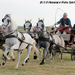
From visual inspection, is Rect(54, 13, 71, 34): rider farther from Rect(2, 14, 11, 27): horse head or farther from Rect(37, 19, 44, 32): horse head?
Rect(2, 14, 11, 27): horse head

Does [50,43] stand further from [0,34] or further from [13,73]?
[13,73]

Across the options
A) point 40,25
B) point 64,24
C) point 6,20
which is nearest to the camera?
point 6,20

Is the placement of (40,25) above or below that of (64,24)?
below

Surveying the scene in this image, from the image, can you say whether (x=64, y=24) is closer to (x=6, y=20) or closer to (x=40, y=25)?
(x=40, y=25)

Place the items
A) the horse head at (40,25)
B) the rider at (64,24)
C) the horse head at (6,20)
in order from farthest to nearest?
the rider at (64,24) < the horse head at (40,25) < the horse head at (6,20)

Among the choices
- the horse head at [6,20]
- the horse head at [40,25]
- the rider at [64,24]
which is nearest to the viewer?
the horse head at [6,20]

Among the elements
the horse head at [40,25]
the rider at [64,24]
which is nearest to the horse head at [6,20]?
the horse head at [40,25]

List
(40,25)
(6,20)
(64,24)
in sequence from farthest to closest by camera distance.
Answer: (64,24), (40,25), (6,20)

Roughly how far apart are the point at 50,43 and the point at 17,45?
9.46ft

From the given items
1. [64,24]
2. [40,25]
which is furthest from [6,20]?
[64,24]

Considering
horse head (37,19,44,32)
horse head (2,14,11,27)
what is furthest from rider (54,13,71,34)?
horse head (2,14,11,27)

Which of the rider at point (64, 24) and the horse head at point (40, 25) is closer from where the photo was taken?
Answer: the horse head at point (40, 25)

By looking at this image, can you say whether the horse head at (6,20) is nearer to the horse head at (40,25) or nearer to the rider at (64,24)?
the horse head at (40,25)

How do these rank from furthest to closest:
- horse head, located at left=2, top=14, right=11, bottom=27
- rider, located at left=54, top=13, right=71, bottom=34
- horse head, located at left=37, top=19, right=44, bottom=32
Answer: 1. rider, located at left=54, top=13, right=71, bottom=34
2. horse head, located at left=37, top=19, right=44, bottom=32
3. horse head, located at left=2, top=14, right=11, bottom=27
